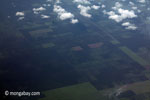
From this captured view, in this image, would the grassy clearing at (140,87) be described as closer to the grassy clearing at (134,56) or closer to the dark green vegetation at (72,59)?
the dark green vegetation at (72,59)

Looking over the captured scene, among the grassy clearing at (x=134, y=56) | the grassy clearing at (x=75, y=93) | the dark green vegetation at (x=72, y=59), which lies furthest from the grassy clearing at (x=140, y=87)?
the grassy clearing at (x=134, y=56)

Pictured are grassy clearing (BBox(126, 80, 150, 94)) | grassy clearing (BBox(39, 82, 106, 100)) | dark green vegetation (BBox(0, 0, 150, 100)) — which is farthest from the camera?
grassy clearing (BBox(126, 80, 150, 94))

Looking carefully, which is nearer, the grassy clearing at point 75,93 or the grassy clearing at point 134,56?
the grassy clearing at point 75,93

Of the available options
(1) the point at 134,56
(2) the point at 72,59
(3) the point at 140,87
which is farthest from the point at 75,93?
(1) the point at 134,56

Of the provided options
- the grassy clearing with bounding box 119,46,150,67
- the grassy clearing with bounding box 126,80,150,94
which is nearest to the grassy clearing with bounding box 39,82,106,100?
the grassy clearing with bounding box 126,80,150,94

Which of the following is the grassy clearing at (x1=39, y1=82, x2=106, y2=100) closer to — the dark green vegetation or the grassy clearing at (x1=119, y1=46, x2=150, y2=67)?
the dark green vegetation

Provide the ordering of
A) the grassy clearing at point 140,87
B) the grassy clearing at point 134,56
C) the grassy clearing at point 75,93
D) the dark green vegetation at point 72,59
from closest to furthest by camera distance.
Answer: the grassy clearing at point 75,93 < the dark green vegetation at point 72,59 < the grassy clearing at point 140,87 < the grassy clearing at point 134,56

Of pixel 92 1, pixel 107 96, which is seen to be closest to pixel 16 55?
pixel 107 96
